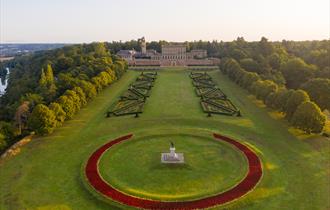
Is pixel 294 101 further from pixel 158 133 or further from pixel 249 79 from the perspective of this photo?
pixel 249 79

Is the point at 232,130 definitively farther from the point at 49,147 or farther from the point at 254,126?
the point at 49,147

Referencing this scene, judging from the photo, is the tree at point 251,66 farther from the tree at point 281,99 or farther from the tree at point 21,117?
the tree at point 21,117

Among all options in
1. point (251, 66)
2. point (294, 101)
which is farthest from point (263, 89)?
point (251, 66)

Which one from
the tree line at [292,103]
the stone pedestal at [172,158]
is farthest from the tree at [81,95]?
the tree line at [292,103]

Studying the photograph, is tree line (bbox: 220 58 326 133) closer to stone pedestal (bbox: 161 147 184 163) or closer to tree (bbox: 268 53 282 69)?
stone pedestal (bbox: 161 147 184 163)

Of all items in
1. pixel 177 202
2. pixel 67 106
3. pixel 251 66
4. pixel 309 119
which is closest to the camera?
pixel 177 202

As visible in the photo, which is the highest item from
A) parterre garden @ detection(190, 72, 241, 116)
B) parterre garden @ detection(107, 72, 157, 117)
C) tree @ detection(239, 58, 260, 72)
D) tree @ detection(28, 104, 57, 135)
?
tree @ detection(239, 58, 260, 72)

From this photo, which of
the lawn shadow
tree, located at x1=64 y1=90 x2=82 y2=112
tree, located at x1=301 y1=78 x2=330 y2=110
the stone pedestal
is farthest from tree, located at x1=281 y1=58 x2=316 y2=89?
the lawn shadow
